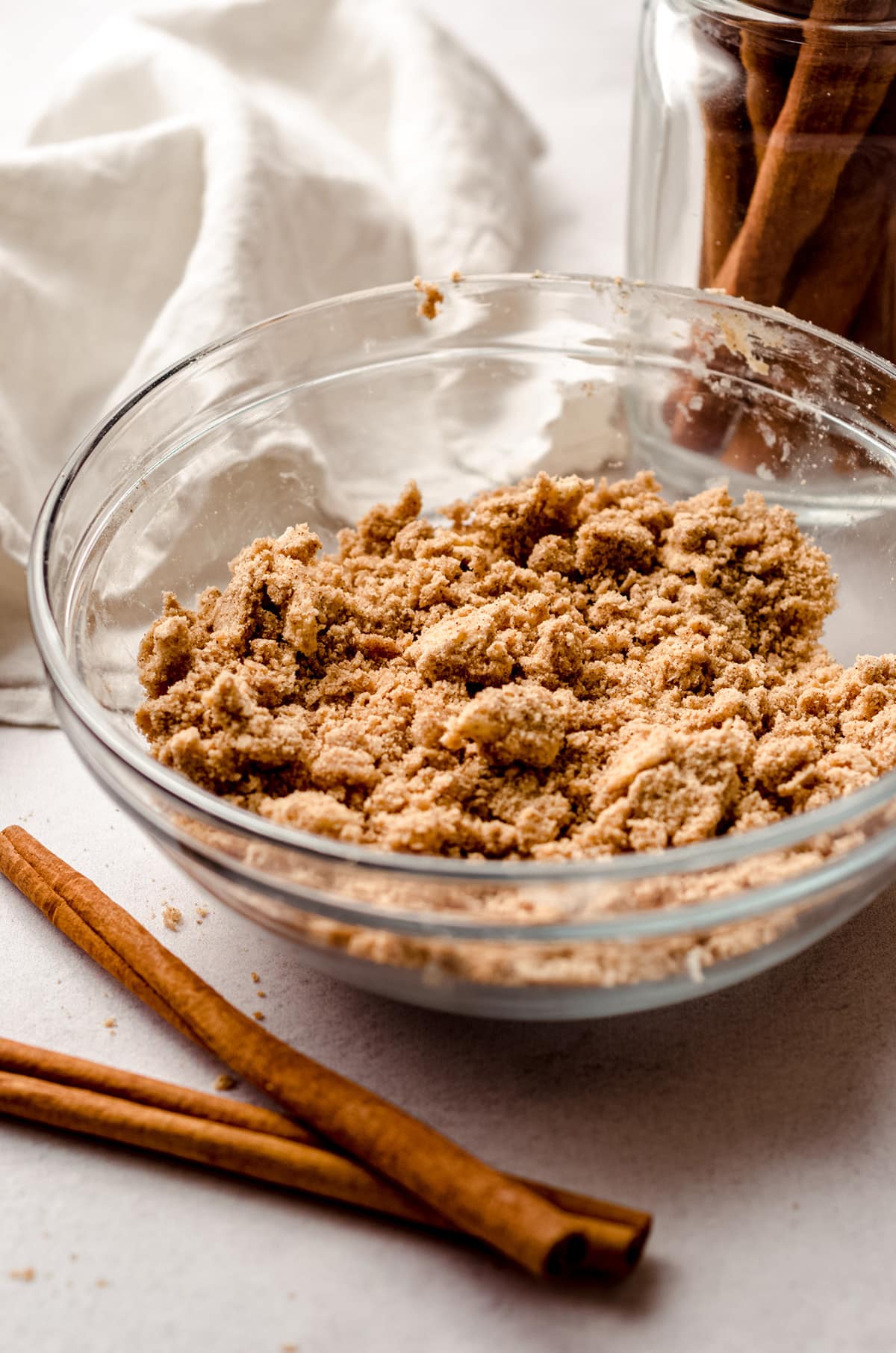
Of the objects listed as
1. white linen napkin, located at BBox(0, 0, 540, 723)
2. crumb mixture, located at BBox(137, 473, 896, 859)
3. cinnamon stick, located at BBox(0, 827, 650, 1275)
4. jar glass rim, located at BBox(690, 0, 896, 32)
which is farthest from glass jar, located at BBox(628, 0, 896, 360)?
cinnamon stick, located at BBox(0, 827, 650, 1275)

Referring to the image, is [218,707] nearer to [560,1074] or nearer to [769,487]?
[560,1074]

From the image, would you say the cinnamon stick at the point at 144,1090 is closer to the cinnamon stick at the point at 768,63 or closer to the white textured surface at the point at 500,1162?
the white textured surface at the point at 500,1162

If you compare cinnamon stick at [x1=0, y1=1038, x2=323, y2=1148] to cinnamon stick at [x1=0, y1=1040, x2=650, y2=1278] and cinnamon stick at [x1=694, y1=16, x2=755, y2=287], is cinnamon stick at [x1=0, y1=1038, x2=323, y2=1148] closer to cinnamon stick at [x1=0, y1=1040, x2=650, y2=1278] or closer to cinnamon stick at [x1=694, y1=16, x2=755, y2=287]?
cinnamon stick at [x1=0, y1=1040, x2=650, y2=1278]

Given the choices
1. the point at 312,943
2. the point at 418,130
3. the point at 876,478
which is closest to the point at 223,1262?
the point at 312,943

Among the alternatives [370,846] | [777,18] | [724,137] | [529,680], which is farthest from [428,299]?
[370,846]

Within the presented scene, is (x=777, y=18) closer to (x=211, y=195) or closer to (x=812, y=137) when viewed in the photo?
(x=812, y=137)

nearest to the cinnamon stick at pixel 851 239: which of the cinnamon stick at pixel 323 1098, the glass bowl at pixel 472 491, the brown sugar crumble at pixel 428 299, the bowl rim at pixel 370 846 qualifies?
the glass bowl at pixel 472 491
